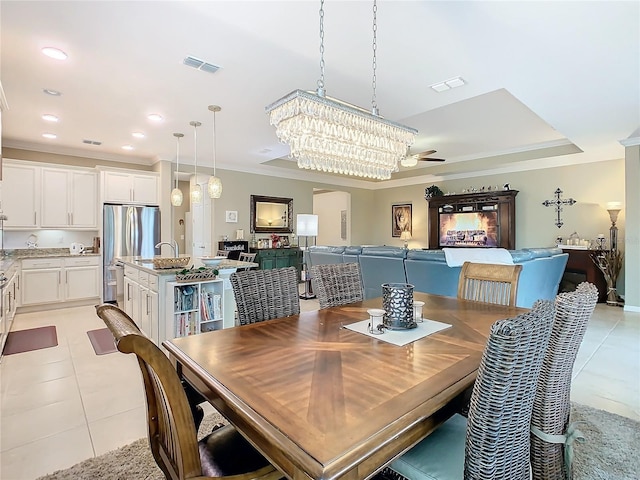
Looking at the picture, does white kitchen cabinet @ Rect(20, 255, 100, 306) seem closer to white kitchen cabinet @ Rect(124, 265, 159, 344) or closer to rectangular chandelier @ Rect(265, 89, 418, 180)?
white kitchen cabinet @ Rect(124, 265, 159, 344)

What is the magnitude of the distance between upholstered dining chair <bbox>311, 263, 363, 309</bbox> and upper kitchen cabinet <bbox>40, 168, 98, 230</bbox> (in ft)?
17.4

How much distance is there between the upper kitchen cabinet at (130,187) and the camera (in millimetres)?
5852

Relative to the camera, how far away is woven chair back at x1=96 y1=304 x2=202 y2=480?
85cm

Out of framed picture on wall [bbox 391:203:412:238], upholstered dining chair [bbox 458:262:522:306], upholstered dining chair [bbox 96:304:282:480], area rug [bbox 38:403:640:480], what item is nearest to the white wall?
framed picture on wall [bbox 391:203:412:238]

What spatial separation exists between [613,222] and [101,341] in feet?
25.9

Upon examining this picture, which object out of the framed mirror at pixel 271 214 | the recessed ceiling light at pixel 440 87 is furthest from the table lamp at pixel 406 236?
the recessed ceiling light at pixel 440 87

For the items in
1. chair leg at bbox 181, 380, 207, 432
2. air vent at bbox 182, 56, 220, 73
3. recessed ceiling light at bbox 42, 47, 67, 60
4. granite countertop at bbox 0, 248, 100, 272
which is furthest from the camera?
granite countertop at bbox 0, 248, 100, 272

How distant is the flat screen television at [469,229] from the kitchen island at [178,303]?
5.68 metres

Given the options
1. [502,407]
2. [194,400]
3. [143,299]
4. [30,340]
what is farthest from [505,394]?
[30,340]

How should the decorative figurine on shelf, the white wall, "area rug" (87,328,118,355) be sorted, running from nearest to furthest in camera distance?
"area rug" (87,328,118,355) < the decorative figurine on shelf < the white wall

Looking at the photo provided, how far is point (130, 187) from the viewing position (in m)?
6.09

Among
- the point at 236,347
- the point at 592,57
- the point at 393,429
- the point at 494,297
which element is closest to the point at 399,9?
the point at 592,57

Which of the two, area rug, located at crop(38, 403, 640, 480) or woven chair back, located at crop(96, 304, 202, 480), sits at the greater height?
woven chair back, located at crop(96, 304, 202, 480)

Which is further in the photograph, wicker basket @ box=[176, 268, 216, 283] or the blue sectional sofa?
the blue sectional sofa
